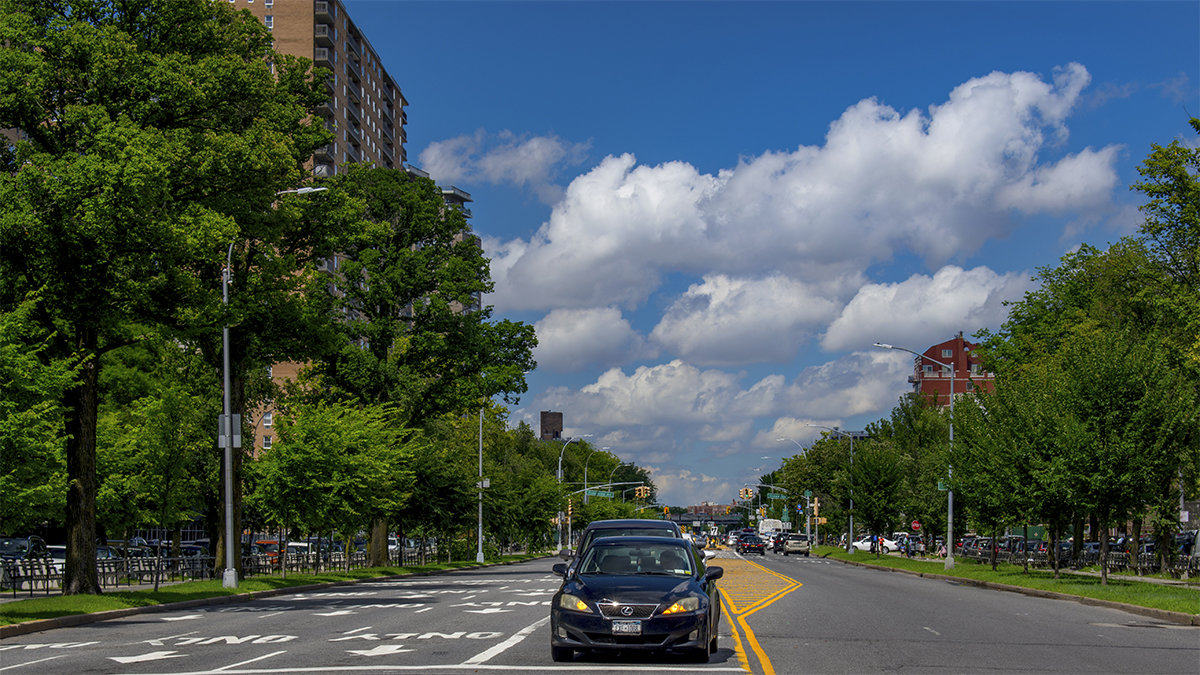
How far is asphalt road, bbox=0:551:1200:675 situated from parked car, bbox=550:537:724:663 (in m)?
0.28

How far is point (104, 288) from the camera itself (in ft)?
Answer: 83.4

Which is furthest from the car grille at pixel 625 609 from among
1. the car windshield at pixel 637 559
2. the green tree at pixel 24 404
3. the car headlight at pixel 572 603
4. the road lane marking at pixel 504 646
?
the green tree at pixel 24 404

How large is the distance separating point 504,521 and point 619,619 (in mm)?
62838

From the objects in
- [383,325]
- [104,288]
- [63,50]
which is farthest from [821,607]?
[383,325]

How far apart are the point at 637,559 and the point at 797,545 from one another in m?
77.1

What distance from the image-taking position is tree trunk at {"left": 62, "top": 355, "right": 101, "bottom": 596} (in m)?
26.7

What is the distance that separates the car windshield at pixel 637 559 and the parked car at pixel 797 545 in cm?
7632

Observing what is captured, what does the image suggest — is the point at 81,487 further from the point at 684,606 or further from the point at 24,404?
the point at 684,606

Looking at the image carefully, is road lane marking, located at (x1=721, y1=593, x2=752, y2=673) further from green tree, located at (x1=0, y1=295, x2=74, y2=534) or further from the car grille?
green tree, located at (x1=0, y1=295, x2=74, y2=534)

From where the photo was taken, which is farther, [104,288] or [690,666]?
[104,288]

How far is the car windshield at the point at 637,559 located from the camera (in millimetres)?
14164

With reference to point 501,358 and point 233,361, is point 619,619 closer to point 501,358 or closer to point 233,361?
point 233,361

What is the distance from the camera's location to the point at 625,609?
42.3 feet

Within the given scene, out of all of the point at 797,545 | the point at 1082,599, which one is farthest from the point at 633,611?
the point at 797,545
